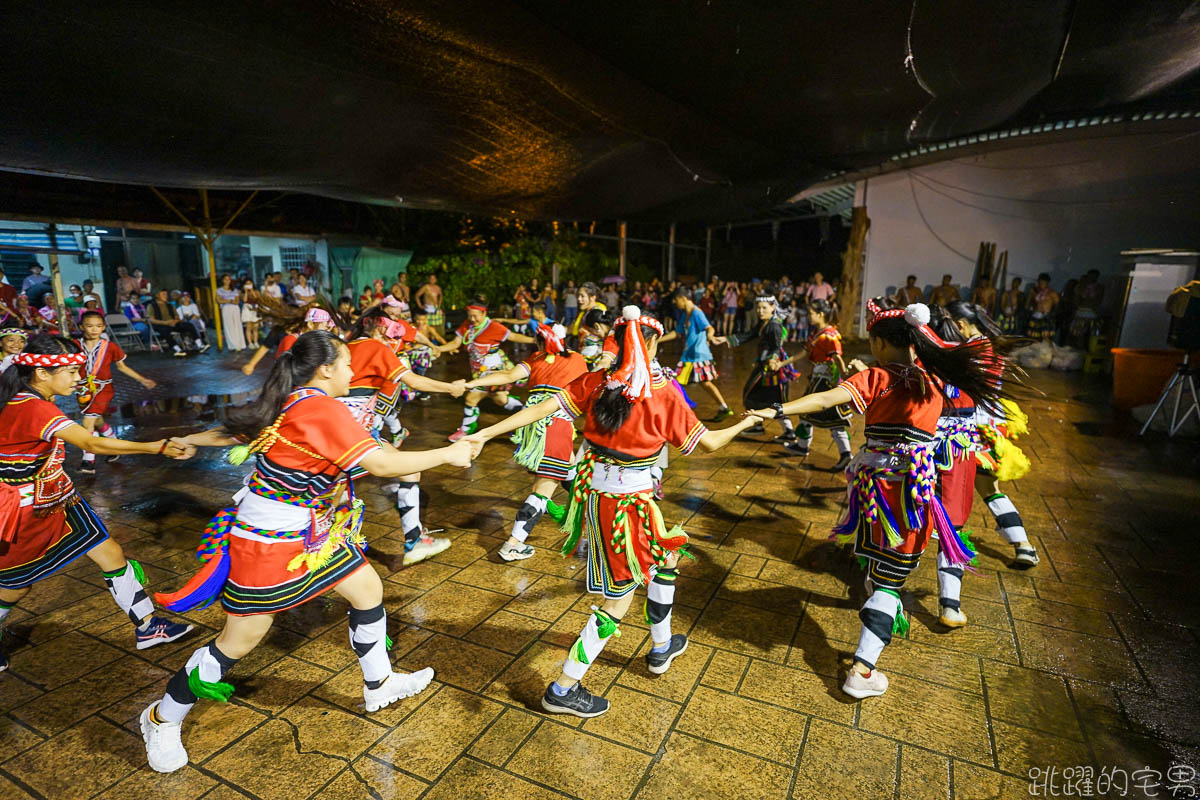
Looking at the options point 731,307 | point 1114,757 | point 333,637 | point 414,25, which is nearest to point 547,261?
point 731,307

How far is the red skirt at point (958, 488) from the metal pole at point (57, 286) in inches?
630

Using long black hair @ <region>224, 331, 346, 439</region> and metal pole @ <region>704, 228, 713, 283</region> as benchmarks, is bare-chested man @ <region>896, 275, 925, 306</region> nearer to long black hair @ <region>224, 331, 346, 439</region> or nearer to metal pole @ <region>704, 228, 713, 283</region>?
metal pole @ <region>704, 228, 713, 283</region>

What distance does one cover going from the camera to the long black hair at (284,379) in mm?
2482

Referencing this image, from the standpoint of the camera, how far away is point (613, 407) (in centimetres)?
284

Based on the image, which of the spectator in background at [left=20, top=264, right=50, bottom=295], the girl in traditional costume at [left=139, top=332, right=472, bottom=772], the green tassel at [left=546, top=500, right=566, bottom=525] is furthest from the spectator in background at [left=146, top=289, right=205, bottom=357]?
the girl in traditional costume at [left=139, top=332, right=472, bottom=772]

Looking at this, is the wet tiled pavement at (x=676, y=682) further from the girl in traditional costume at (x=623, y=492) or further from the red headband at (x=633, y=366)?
the red headband at (x=633, y=366)

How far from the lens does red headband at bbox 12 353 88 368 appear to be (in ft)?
10.1

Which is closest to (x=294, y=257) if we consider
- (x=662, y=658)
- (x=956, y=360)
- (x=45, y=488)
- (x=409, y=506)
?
(x=409, y=506)

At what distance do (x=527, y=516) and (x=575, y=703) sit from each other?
181cm

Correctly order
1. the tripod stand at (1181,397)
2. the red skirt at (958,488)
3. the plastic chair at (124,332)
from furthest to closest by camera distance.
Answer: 1. the plastic chair at (124,332)
2. the tripod stand at (1181,397)
3. the red skirt at (958,488)

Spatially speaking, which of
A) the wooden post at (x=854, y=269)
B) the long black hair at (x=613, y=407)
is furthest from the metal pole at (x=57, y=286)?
the wooden post at (x=854, y=269)

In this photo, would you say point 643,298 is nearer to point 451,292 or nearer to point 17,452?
point 451,292

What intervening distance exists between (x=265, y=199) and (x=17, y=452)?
47.2 ft

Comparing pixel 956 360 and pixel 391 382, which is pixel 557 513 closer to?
pixel 391 382
